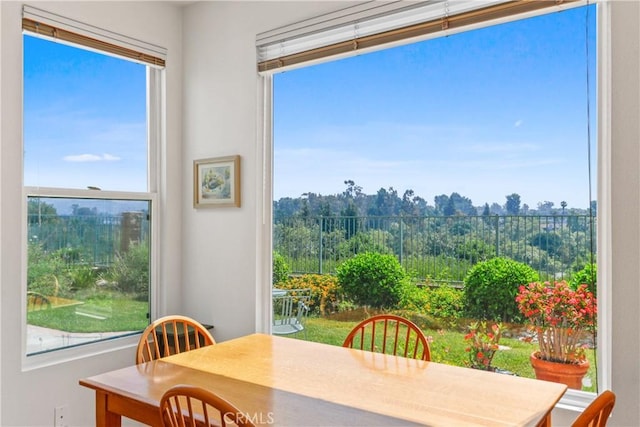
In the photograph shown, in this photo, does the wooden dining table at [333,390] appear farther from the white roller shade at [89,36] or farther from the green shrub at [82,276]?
the white roller shade at [89,36]

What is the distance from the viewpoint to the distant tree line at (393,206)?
2254mm

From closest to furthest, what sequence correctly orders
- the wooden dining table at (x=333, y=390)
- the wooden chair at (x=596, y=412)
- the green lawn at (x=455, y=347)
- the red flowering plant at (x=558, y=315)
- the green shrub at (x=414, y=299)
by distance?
the wooden chair at (x=596, y=412)
the wooden dining table at (x=333, y=390)
the red flowering plant at (x=558, y=315)
the green lawn at (x=455, y=347)
the green shrub at (x=414, y=299)

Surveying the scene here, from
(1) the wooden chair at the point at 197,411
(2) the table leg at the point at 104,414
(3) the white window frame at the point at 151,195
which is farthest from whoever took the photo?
(3) the white window frame at the point at 151,195

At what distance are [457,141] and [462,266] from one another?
2.03 feet

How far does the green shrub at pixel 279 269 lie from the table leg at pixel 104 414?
1378 mm

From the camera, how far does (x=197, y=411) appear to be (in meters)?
1.52

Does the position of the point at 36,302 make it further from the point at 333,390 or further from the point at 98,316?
the point at 333,390

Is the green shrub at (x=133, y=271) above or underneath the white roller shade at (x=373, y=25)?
underneath

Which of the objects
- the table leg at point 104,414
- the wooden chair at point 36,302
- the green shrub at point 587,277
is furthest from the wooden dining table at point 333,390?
the wooden chair at point 36,302

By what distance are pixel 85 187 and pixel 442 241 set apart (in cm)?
207

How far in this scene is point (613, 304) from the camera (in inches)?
77.1

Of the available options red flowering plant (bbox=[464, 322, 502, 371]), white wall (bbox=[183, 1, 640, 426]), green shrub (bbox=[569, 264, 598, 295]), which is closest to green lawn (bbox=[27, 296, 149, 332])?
white wall (bbox=[183, 1, 640, 426])

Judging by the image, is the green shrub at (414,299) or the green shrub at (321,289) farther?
the green shrub at (321,289)

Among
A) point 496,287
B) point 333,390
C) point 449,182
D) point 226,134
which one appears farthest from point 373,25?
point 333,390
